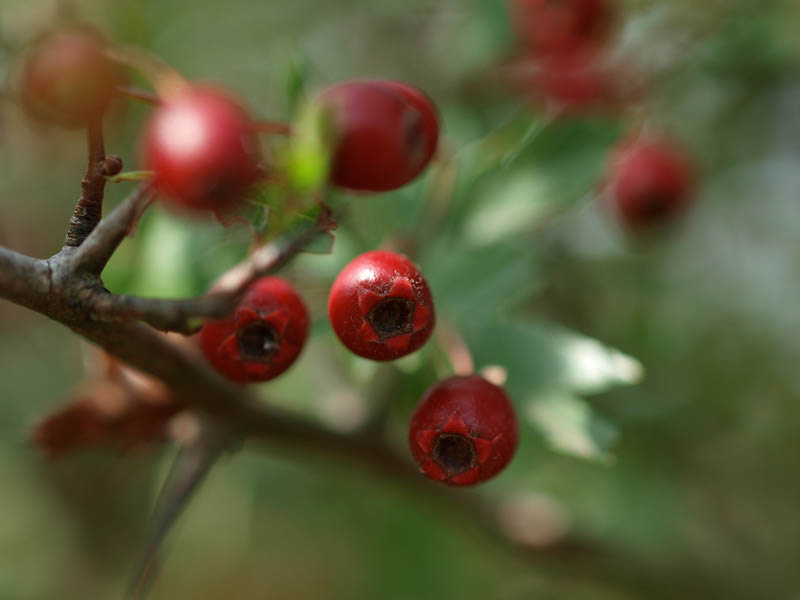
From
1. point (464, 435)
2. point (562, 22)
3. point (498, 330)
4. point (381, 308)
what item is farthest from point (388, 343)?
point (562, 22)

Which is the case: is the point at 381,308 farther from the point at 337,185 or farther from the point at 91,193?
the point at 91,193

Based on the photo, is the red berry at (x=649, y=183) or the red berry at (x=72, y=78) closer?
the red berry at (x=72, y=78)

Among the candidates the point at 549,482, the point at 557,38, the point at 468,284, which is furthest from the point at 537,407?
the point at 549,482

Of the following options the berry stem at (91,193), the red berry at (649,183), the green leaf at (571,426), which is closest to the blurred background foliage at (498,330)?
the green leaf at (571,426)

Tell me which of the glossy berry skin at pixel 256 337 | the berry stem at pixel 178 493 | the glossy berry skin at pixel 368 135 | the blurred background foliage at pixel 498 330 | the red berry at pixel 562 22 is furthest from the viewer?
the red berry at pixel 562 22

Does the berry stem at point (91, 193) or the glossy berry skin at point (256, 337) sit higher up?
the berry stem at point (91, 193)

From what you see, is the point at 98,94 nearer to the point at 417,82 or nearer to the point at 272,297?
the point at 272,297

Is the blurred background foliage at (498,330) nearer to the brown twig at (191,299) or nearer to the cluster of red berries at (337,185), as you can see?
the cluster of red berries at (337,185)
